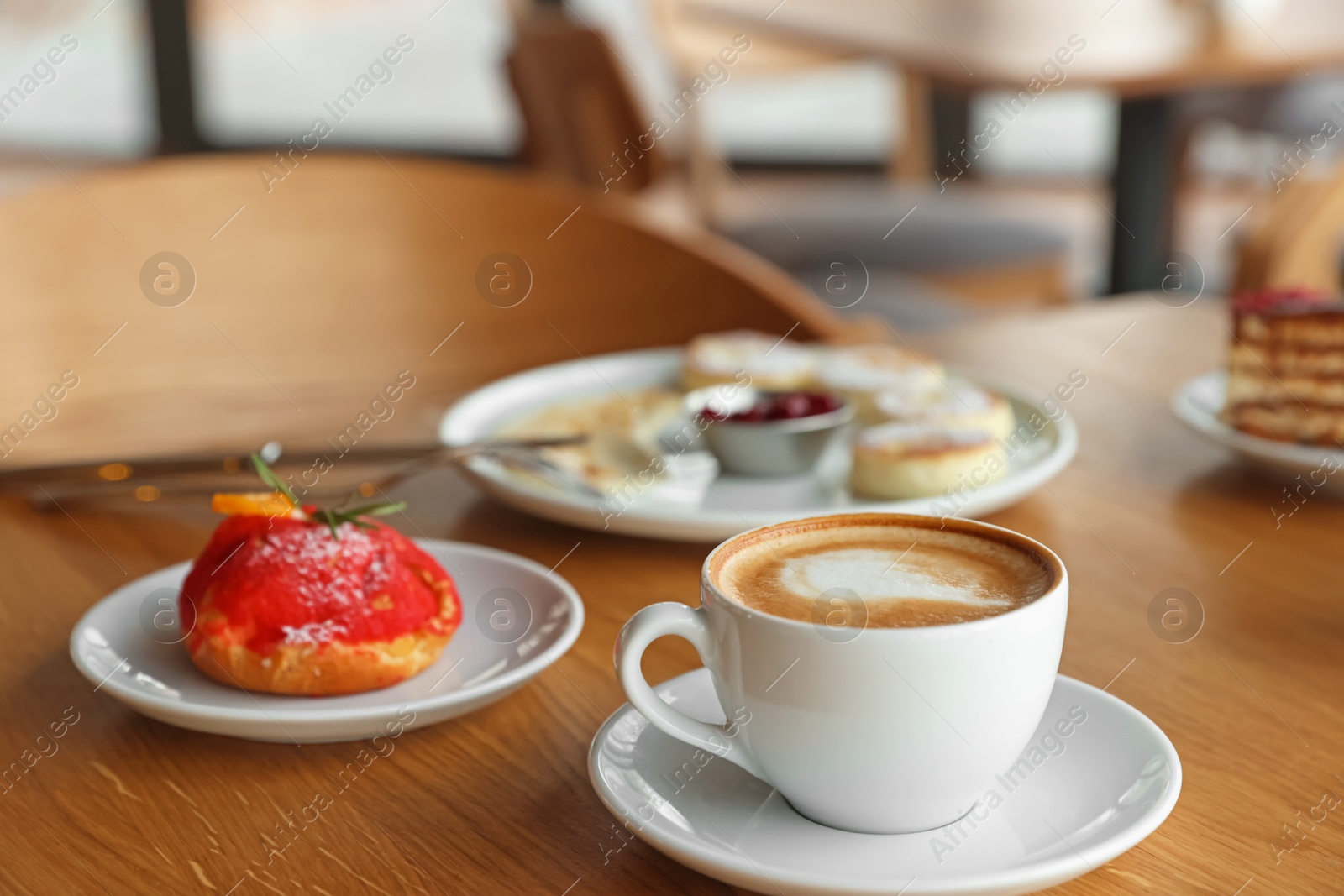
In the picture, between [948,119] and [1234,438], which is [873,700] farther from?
[948,119]

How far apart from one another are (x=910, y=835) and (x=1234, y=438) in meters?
0.54

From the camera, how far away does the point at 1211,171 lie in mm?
5484

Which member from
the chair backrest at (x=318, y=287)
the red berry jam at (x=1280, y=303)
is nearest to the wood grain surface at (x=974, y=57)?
the chair backrest at (x=318, y=287)

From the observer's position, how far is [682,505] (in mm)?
860

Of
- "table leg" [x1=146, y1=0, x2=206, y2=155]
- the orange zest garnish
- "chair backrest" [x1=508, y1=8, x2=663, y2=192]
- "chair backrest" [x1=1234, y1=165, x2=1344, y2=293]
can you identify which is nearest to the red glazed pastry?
the orange zest garnish

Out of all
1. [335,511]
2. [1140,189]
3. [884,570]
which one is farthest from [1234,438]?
[1140,189]

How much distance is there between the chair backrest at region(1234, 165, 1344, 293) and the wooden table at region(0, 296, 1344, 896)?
0.78 metres

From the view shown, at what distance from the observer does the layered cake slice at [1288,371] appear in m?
0.92

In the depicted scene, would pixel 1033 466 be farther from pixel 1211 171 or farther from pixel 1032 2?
pixel 1211 171

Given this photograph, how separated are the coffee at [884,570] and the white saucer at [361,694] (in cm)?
12

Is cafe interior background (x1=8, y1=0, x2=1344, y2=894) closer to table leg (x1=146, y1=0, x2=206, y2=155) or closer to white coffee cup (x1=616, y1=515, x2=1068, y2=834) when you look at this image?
white coffee cup (x1=616, y1=515, x2=1068, y2=834)

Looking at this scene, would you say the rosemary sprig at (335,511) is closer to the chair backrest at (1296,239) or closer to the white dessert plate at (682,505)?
the white dessert plate at (682,505)

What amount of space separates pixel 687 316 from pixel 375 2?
5.72 m

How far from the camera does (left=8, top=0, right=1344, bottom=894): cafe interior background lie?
0.53 metres
